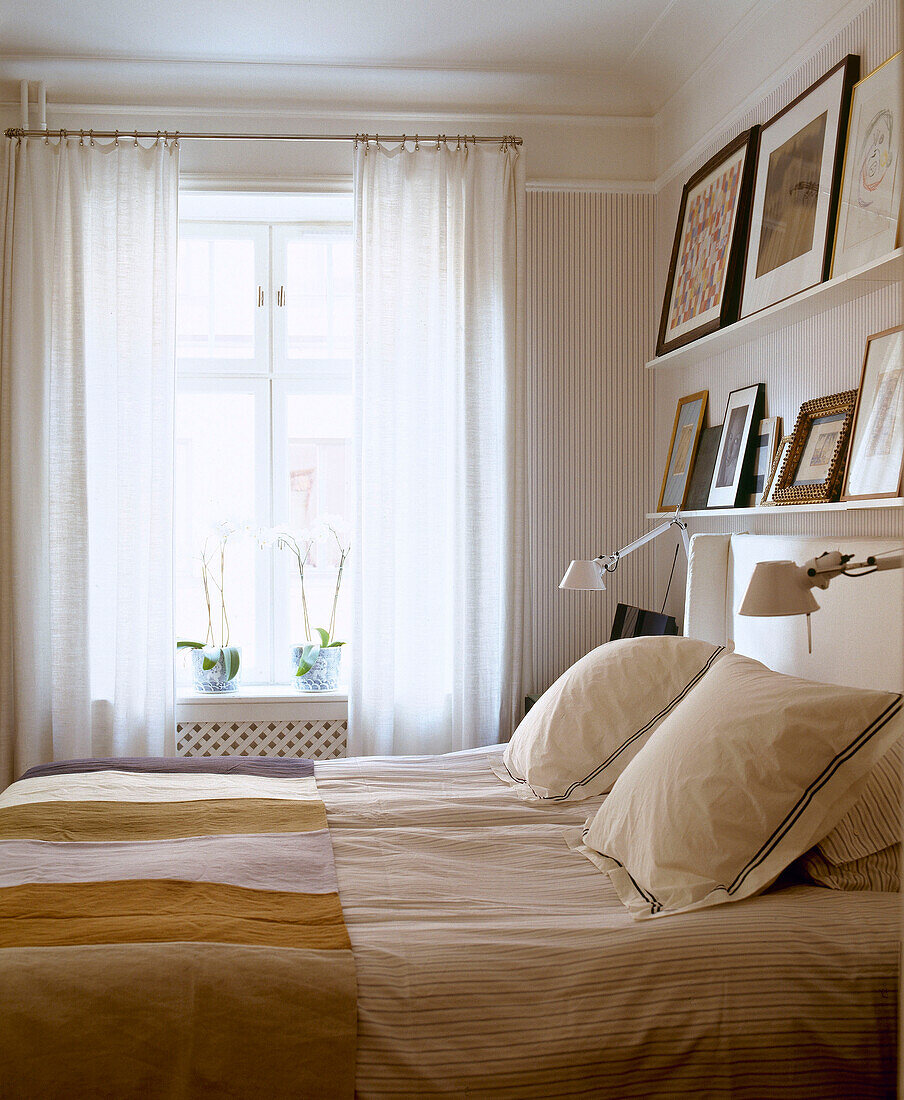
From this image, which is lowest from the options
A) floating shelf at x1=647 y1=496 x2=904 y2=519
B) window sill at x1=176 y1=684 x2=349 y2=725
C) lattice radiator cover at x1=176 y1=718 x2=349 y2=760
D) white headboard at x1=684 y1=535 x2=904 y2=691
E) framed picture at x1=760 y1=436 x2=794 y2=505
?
lattice radiator cover at x1=176 y1=718 x2=349 y2=760

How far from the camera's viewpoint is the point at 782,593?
134 cm

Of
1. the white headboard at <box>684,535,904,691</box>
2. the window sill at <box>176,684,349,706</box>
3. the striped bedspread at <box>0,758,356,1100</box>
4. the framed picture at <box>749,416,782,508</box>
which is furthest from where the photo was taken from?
the window sill at <box>176,684,349,706</box>

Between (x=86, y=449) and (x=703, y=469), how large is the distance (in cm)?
206

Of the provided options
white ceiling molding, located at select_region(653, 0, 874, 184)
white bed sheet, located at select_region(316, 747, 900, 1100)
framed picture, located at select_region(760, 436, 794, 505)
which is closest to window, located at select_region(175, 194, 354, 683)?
white ceiling molding, located at select_region(653, 0, 874, 184)

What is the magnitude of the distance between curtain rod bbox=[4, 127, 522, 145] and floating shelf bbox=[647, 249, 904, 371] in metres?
1.08

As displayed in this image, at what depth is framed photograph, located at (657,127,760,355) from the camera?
2605 millimetres

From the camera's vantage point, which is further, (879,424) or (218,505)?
(218,505)

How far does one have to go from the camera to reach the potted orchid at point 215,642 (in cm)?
337

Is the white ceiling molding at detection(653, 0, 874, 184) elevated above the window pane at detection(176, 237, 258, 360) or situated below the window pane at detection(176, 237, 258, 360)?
above

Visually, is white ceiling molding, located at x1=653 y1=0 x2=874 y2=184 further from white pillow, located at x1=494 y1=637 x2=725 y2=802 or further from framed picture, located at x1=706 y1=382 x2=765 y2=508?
white pillow, located at x1=494 y1=637 x2=725 y2=802

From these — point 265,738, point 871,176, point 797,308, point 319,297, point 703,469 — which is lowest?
point 265,738

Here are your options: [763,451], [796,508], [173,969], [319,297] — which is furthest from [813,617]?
[319,297]

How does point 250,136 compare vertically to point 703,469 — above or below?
above

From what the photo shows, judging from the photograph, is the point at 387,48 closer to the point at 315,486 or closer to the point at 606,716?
the point at 315,486
